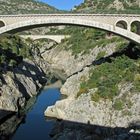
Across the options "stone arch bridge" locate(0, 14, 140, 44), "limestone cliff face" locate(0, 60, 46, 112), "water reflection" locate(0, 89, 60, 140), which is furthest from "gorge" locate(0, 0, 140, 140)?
"stone arch bridge" locate(0, 14, 140, 44)

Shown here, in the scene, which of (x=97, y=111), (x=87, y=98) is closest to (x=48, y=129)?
(x=87, y=98)

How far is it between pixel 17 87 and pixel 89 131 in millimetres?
19942

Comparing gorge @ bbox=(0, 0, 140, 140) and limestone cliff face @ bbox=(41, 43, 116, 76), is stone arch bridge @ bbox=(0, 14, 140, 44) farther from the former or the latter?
limestone cliff face @ bbox=(41, 43, 116, 76)

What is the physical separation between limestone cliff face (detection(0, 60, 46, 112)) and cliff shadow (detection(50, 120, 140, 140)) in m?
9.30

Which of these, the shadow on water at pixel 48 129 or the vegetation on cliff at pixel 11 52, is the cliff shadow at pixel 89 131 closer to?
the shadow on water at pixel 48 129

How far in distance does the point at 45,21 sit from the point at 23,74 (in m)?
13.2

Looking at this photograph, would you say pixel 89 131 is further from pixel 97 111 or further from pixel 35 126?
pixel 35 126

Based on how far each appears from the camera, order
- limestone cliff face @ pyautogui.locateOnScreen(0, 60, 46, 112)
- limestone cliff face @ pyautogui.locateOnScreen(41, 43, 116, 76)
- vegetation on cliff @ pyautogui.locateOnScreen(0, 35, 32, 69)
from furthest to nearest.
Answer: limestone cliff face @ pyautogui.locateOnScreen(41, 43, 116, 76), vegetation on cliff @ pyautogui.locateOnScreen(0, 35, 32, 69), limestone cliff face @ pyautogui.locateOnScreen(0, 60, 46, 112)

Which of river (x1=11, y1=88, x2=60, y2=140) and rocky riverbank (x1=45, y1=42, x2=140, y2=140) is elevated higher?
rocky riverbank (x1=45, y1=42, x2=140, y2=140)

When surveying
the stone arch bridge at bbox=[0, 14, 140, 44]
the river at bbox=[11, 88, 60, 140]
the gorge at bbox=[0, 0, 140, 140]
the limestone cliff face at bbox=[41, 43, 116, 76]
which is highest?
the stone arch bridge at bbox=[0, 14, 140, 44]

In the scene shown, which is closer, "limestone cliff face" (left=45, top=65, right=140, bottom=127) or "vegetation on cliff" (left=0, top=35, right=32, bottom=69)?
"limestone cliff face" (left=45, top=65, right=140, bottom=127)

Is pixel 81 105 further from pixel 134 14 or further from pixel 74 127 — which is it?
pixel 134 14

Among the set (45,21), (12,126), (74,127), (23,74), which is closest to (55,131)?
(74,127)

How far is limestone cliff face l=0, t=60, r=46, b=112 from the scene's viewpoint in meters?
49.0
